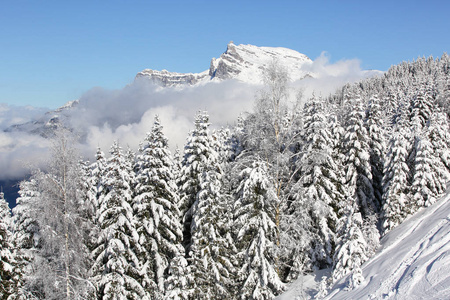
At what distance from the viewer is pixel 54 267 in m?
15.6

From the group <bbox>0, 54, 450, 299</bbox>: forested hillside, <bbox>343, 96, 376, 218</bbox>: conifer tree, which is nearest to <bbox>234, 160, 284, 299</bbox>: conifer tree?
<bbox>0, 54, 450, 299</bbox>: forested hillside

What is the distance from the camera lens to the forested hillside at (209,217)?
53.7ft

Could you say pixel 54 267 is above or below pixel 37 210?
below

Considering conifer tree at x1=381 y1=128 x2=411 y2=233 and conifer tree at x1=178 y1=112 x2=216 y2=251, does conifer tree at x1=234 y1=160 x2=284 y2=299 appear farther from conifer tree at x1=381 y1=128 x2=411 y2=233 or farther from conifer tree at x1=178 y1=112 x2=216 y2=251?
conifer tree at x1=381 y1=128 x2=411 y2=233

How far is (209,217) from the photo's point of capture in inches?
938

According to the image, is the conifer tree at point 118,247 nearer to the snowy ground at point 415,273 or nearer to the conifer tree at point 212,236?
the conifer tree at point 212,236

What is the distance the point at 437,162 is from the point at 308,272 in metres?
13.8

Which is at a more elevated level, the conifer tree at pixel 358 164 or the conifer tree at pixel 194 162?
the conifer tree at pixel 194 162

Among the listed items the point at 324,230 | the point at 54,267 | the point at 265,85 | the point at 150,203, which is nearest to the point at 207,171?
the point at 150,203

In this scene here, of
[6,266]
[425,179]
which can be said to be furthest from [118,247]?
[425,179]

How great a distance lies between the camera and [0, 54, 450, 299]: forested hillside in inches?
644

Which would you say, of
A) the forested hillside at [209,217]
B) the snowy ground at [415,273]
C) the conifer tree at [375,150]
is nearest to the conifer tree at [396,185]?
the forested hillside at [209,217]

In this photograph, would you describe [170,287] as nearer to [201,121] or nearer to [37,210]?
[37,210]

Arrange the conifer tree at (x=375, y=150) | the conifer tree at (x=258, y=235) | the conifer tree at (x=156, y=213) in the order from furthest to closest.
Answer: the conifer tree at (x=375, y=150) → the conifer tree at (x=156, y=213) → the conifer tree at (x=258, y=235)
